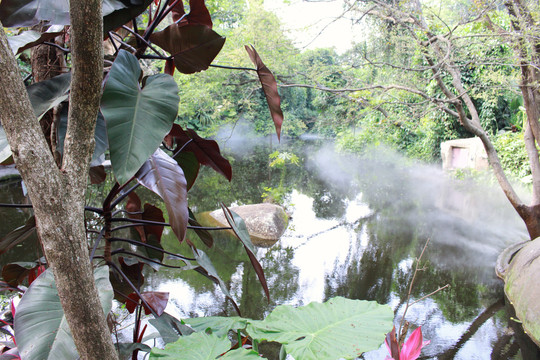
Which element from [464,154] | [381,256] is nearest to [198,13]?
[381,256]

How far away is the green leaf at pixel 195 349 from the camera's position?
74 centimetres

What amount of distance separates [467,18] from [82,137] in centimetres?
386

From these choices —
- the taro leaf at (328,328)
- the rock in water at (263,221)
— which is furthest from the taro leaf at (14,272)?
the rock in water at (263,221)

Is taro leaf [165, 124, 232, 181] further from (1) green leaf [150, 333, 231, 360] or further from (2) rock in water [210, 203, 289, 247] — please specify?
(2) rock in water [210, 203, 289, 247]

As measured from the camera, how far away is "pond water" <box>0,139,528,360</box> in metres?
2.97

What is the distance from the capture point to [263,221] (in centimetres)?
497

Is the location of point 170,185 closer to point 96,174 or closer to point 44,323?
point 44,323

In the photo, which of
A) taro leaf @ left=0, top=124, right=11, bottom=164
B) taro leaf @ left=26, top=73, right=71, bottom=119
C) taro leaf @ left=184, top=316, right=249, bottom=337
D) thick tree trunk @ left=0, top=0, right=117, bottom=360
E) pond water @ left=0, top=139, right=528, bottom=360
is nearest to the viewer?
thick tree trunk @ left=0, top=0, right=117, bottom=360

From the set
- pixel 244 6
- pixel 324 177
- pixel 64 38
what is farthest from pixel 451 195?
pixel 244 6

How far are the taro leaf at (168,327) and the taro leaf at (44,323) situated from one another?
0.26m

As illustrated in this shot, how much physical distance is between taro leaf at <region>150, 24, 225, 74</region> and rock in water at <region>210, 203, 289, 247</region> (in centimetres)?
385

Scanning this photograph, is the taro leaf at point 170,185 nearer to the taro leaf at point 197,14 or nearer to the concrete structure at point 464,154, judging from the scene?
the taro leaf at point 197,14

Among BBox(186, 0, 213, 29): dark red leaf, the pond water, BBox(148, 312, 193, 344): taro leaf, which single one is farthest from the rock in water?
BBox(186, 0, 213, 29): dark red leaf

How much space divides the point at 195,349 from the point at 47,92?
66 centimetres
